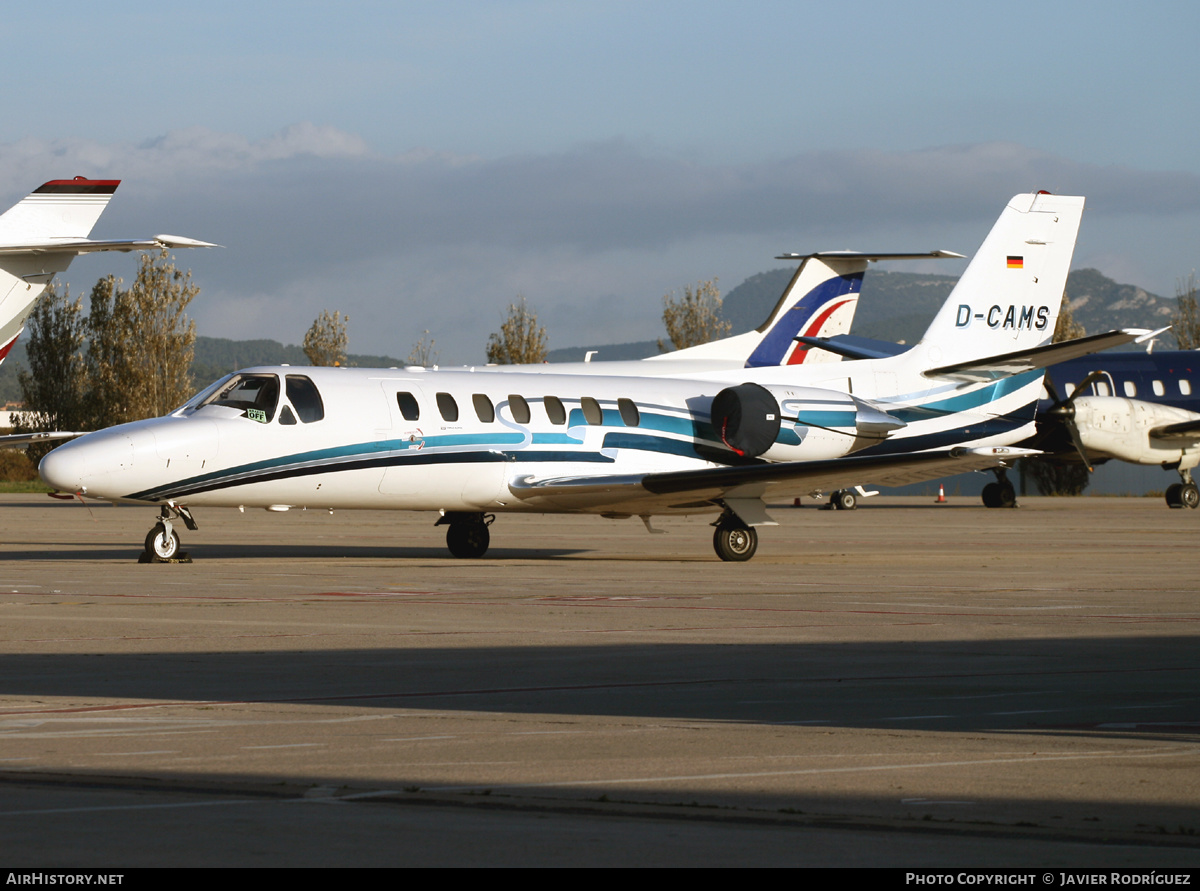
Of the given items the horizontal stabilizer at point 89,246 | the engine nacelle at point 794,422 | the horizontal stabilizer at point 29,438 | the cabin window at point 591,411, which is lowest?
the engine nacelle at point 794,422

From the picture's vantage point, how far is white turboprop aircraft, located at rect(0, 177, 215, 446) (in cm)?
2750

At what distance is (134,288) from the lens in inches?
3253

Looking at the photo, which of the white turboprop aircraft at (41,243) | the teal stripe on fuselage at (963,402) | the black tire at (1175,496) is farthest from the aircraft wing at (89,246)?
the black tire at (1175,496)

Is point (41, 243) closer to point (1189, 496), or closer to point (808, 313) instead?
point (808, 313)

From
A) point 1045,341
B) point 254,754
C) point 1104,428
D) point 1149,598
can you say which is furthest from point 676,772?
point 1104,428

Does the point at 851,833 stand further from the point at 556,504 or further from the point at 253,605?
the point at 556,504

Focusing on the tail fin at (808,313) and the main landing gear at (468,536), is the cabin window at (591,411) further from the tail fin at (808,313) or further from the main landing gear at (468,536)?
the tail fin at (808,313)

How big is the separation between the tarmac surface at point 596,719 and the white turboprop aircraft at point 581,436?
1.73 metres

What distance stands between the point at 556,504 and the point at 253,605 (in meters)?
8.75

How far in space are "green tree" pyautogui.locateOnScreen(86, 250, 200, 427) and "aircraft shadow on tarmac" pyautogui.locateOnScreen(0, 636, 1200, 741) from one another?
70.8 metres

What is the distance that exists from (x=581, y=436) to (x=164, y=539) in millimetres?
6797

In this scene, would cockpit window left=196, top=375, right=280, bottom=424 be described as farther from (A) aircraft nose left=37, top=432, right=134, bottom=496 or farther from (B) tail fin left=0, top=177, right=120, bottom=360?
(B) tail fin left=0, top=177, right=120, bottom=360

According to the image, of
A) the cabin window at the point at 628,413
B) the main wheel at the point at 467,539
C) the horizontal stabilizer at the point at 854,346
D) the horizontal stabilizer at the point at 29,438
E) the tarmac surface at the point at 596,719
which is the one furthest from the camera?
the horizontal stabilizer at the point at 854,346

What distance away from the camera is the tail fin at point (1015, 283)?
97.3 feet
